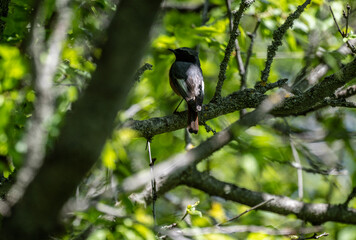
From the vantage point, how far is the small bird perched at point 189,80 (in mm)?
4213

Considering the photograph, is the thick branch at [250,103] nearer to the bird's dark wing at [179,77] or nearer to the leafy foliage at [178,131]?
the leafy foliage at [178,131]

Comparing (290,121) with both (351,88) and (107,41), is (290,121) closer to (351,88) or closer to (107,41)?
(351,88)

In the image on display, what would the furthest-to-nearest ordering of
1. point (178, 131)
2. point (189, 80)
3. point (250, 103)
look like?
point (178, 131) → point (189, 80) → point (250, 103)

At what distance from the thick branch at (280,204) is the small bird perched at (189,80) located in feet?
3.57

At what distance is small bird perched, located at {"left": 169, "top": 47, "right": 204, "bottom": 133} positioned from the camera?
166 inches

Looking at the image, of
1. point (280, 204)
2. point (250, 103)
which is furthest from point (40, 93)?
point (280, 204)

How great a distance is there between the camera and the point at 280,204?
17.6ft

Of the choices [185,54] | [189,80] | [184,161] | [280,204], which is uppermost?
[185,54]

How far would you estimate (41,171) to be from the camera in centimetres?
132

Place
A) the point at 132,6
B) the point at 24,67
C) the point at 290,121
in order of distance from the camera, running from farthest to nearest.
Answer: the point at 290,121 < the point at 24,67 < the point at 132,6

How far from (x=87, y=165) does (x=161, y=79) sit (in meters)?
4.34

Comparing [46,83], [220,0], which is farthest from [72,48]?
[220,0]

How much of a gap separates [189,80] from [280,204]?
1938mm

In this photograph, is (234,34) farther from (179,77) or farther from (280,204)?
(280,204)
